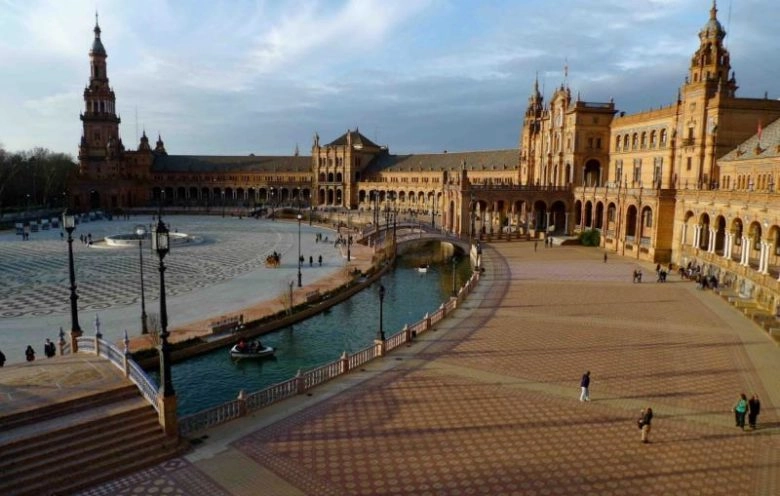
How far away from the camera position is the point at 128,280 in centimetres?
4650

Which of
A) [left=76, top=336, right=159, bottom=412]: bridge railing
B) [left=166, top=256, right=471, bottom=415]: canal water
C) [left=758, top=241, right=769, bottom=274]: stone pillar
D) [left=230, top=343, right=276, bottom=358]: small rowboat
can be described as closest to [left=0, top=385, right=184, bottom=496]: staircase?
[left=76, top=336, right=159, bottom=412]: bridge railing

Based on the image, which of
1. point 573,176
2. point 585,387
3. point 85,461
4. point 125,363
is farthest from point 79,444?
point 573,176

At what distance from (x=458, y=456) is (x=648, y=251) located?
47.8 meters

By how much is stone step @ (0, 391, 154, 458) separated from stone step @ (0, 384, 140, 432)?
0.11 metres

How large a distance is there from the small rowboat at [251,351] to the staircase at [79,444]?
37.4ft

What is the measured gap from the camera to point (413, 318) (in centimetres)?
3978

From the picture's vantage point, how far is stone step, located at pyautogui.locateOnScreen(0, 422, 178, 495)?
14.4 metres

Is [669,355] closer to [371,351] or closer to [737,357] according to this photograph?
[737,357]

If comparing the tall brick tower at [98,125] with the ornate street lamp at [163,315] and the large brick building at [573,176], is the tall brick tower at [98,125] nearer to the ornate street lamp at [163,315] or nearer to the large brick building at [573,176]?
the large brick building at [573,176]

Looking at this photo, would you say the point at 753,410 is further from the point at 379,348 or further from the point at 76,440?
the point at 76,440

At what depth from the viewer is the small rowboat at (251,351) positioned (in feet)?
95.8

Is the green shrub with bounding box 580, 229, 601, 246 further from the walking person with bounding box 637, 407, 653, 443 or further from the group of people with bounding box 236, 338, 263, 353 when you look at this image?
the walking person with bounding box 637, 407, 653, 443

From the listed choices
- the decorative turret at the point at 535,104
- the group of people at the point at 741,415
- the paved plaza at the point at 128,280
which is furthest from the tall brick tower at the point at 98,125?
the group of people at the point at 741,415

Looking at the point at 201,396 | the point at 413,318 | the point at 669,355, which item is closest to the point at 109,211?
the point at 413,318
